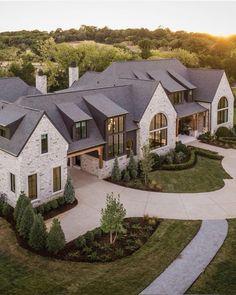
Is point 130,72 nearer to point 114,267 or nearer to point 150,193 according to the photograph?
point 150,193

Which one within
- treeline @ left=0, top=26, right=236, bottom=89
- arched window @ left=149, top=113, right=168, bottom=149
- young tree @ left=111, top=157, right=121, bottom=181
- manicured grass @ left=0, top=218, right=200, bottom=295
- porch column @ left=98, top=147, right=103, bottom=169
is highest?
treeline @ left=0, top=26, right=236, bottom=89

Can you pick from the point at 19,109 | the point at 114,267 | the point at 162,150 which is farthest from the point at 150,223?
the point at 162,150

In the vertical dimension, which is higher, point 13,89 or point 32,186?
point 13,89

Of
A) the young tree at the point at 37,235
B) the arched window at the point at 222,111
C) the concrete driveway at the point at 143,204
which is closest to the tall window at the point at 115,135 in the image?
the concrete driveway at the point at 143,204

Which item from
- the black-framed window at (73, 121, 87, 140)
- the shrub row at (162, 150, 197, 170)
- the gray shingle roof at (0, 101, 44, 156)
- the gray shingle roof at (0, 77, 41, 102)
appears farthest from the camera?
the gray shingle roof at (0, 77, 41, 102)

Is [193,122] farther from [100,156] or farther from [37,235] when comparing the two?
[37,235]

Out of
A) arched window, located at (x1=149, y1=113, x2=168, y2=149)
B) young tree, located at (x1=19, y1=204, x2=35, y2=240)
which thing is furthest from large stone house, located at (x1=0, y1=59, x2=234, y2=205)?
young tree, located at (x1=19, y1=204, x2=35, y2=240)

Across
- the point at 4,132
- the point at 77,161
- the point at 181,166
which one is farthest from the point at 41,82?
the point at 181,166

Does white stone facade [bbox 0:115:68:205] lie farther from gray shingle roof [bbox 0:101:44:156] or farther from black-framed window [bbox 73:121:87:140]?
black-framed window [bbox 73:121:87:140]
